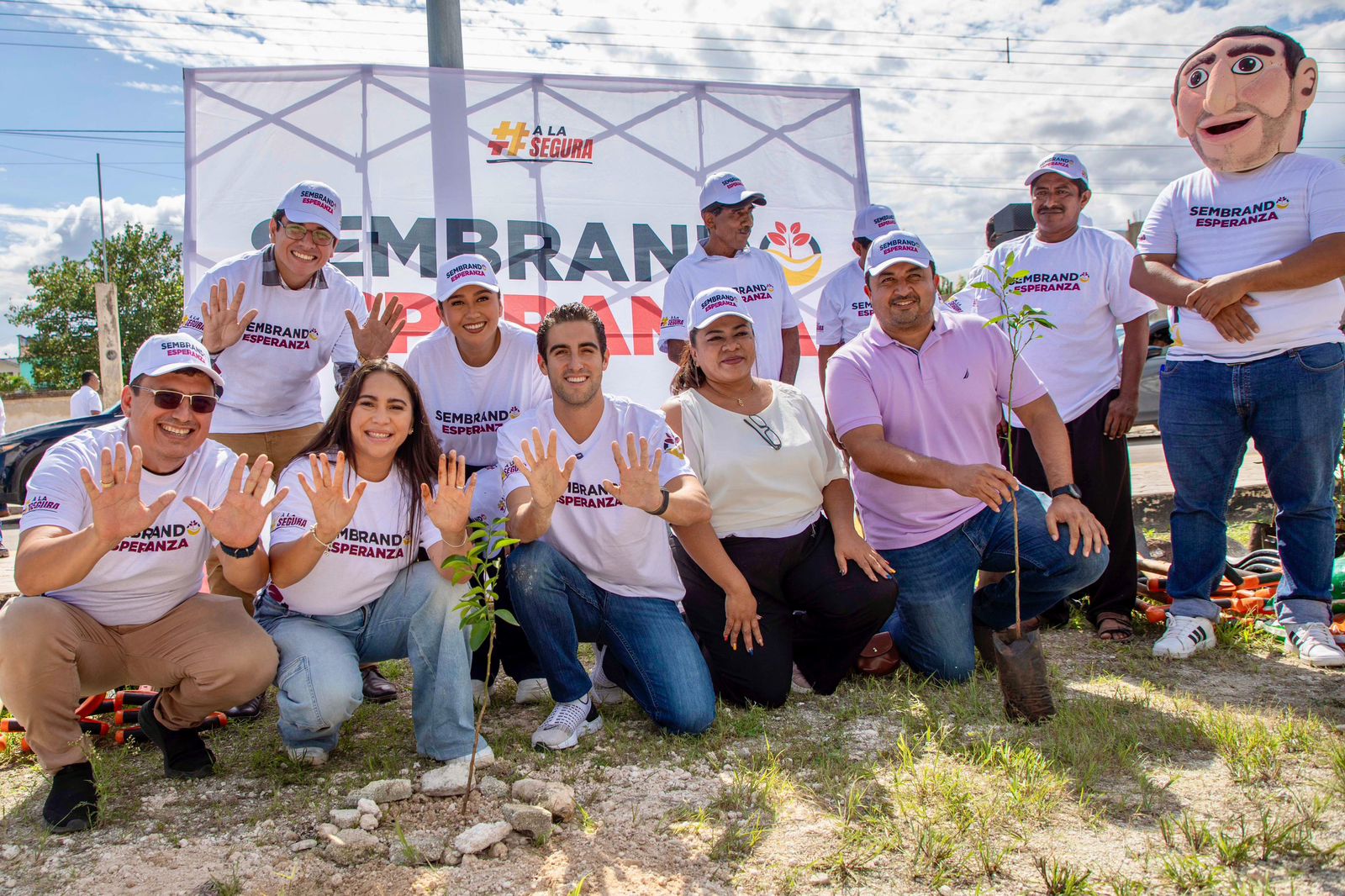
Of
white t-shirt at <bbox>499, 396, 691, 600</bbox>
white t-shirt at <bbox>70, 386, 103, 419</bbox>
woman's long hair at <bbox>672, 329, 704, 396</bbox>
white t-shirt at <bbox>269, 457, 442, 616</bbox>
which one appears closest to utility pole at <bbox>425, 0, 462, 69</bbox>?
woman's long hair at <bbox>672, 329, 704, 396</bbox>

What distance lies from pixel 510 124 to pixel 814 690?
15.3ft

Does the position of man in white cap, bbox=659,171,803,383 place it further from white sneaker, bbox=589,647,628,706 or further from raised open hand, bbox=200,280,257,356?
raised open hand, bbox=200,280,257,356

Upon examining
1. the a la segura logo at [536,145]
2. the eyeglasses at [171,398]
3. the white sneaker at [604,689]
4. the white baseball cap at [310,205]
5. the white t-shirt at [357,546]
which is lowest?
the white sneaker at [604,689]

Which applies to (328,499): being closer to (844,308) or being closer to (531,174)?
(844,308)

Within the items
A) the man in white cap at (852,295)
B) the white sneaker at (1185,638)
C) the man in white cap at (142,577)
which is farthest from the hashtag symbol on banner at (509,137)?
Result: the white sneaker at (1185,638)

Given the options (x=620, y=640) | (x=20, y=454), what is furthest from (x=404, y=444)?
A: (x=20, y=454)

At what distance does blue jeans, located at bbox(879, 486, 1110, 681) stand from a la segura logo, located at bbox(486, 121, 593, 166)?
416cm

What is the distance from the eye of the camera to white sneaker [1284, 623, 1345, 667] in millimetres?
3646

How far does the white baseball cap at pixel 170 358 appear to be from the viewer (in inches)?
117

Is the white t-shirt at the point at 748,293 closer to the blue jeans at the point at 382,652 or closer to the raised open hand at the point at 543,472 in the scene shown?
the raised open hand at the point at 543,472

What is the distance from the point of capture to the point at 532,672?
388 centimetres

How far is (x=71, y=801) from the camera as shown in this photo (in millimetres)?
2707

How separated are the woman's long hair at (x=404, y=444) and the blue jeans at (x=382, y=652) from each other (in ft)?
0.77

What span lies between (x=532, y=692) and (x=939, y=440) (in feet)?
6.48
